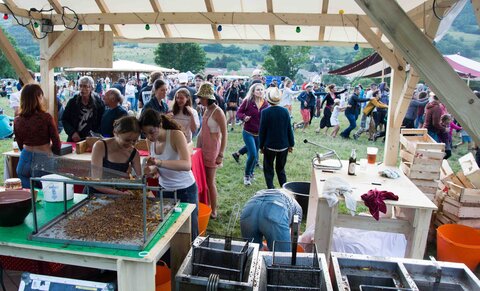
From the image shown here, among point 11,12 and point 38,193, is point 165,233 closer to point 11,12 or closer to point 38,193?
point 38,193

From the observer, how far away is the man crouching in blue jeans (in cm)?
265

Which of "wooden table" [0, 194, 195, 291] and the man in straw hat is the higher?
the man in straw hat

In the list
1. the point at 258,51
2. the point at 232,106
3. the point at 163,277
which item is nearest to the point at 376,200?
the point at 163,277

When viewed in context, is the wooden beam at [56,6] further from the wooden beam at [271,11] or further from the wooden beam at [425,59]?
the wooden beam at [425,59]

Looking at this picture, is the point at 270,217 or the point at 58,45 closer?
the point at 270,217

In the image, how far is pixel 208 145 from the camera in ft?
14.2

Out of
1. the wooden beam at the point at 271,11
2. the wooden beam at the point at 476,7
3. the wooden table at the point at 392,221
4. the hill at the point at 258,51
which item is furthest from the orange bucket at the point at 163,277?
the hill at the point at 258,51

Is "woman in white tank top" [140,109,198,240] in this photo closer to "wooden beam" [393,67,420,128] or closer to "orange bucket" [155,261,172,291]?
"orange bucket" [155,261,172,291]

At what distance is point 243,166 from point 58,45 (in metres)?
3.62

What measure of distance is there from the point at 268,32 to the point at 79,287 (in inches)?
201

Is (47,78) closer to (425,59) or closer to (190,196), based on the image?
(190,196)

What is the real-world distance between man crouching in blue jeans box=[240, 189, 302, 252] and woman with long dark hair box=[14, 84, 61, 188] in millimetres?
1988

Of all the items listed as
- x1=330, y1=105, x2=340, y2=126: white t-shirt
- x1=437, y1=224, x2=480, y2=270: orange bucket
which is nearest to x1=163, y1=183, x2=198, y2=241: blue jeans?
x1=437, y1=224, x2=480, y2=270: orange bucket

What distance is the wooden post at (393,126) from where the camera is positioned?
4578 millimetres
